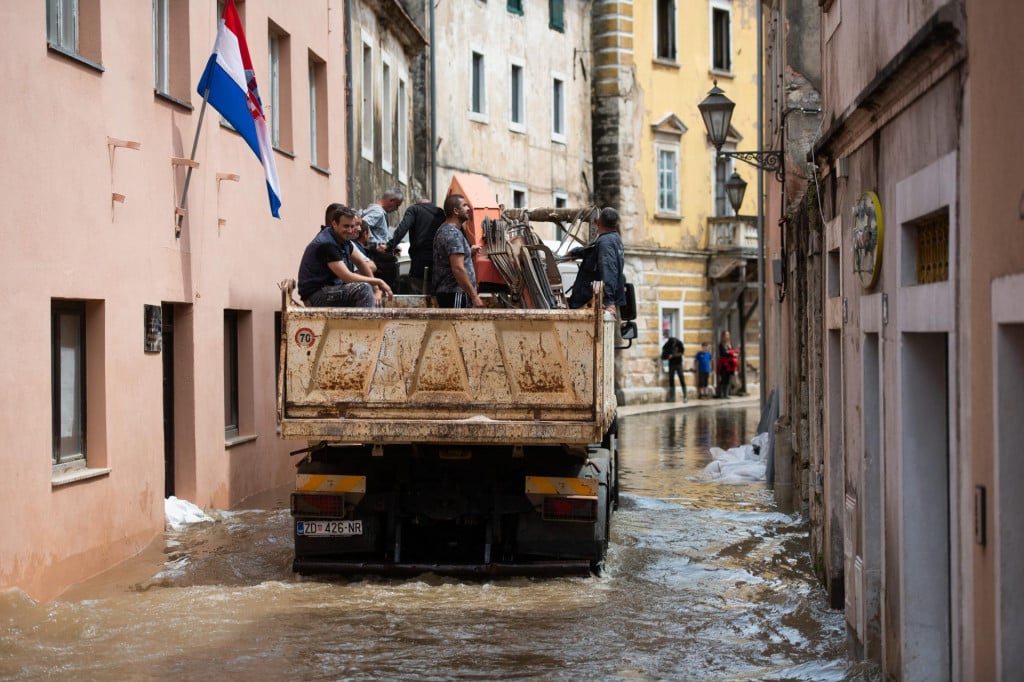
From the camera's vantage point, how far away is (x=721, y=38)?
44.8 meters

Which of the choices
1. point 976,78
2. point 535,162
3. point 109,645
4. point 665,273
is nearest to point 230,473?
point 109,645

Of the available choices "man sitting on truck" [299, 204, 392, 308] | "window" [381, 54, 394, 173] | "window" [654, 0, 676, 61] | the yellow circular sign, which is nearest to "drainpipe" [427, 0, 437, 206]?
"window" [381, 54, 394, 173]

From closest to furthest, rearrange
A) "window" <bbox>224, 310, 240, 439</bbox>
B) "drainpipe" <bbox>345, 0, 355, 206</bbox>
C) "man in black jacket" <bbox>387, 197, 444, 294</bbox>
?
"man in black jacket" <bbox>387, 197, 444, 294</bbox> < "window" <bbox>224, 310, 240, 439</bbox> < "drainpipe" <bbox>345, 0, 355, 206</bbox>

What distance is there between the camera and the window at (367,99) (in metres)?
24.9

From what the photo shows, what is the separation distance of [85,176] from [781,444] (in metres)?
8.48

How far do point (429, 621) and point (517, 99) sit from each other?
29.2 meters

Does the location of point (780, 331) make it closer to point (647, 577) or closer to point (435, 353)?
point (647, 577)

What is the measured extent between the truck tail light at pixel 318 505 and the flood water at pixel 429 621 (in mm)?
512

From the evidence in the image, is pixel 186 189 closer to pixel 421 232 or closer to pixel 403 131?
pixel 421 232

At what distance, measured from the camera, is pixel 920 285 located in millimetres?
6906

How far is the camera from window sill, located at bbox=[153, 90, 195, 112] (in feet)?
45.0

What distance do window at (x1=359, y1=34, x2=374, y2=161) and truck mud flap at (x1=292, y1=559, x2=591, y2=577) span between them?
46.3 ft

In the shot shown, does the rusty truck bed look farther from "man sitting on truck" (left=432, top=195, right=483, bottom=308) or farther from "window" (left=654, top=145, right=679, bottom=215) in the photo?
"window" (left=654, top=145, right=679, bottom=215)

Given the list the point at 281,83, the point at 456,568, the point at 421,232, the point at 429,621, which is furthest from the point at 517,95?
the point at 429,621
